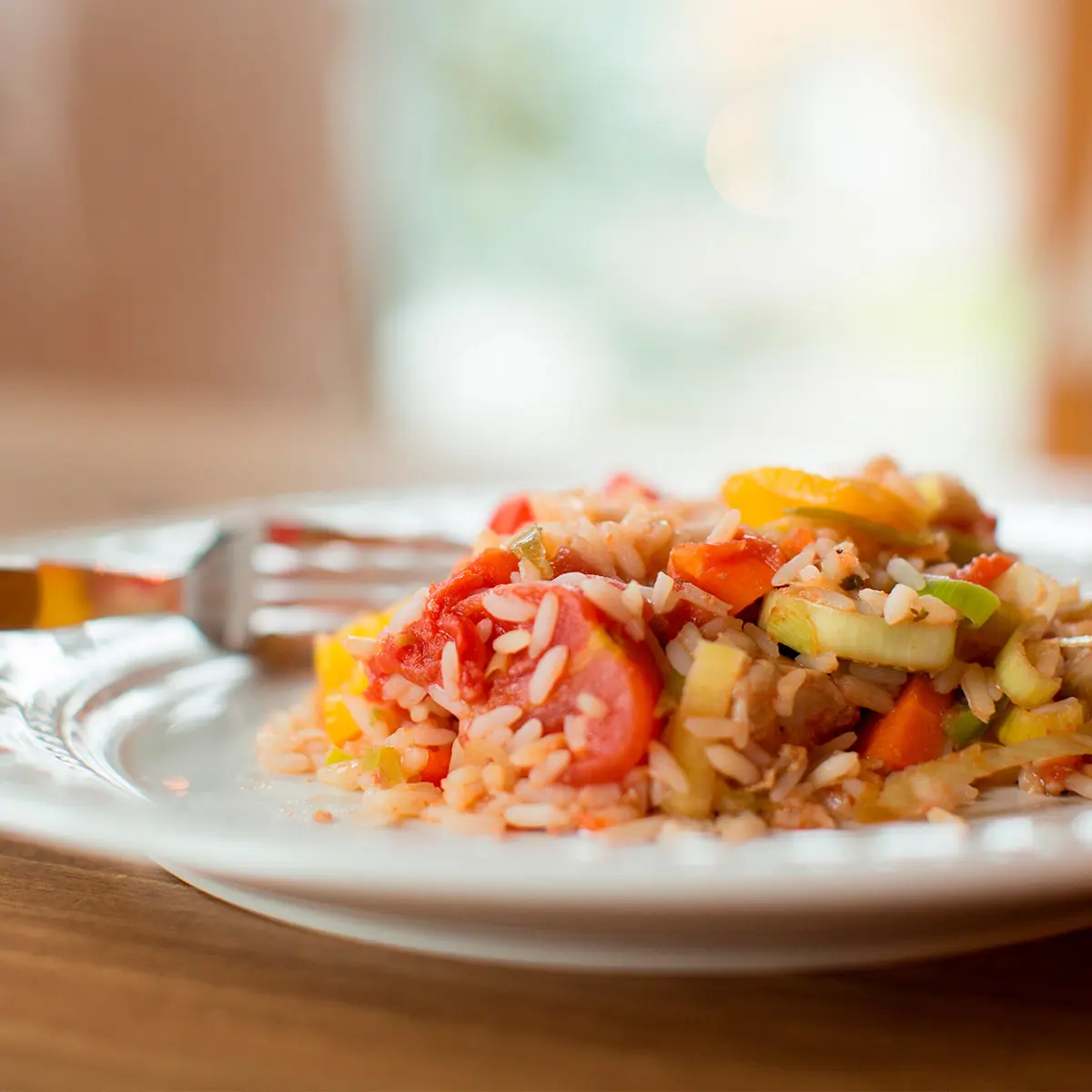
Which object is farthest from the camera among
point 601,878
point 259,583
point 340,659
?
point 259,583

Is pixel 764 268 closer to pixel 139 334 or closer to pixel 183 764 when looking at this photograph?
pixel 139 334

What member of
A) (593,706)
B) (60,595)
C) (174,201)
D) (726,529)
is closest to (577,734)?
(593,706)

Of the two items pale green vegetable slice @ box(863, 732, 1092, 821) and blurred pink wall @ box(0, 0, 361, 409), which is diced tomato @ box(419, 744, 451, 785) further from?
blurred pink wall @ box(0, 0, 361, 409)

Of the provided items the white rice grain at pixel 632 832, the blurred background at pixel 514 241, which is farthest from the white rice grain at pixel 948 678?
the blurred background at pixel 514 241

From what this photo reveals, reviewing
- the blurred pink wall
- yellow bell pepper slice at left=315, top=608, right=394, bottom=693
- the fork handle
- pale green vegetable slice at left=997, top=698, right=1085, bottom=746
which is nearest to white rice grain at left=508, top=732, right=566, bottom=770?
yellow bell pepper slice at left=315, top=608, right=394, bottom=693

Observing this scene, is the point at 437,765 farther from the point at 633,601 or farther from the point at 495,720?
the point at 633,601

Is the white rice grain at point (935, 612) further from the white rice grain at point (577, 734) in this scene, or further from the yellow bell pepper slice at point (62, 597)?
the yellow bell pepper slice at point (62, 597)
